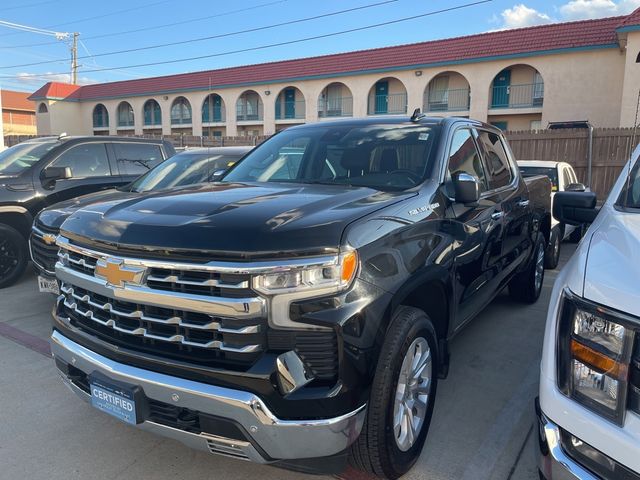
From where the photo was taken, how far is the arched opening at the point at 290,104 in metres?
34.2

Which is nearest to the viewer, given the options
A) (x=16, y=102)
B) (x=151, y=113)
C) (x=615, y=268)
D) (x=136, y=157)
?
(x=615, y=268)

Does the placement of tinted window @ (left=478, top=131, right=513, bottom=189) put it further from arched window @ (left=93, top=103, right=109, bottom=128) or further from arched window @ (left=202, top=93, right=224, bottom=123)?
arched window @ (left=93, top=103, right=109, bottom=128)

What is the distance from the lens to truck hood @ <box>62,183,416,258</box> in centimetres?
206

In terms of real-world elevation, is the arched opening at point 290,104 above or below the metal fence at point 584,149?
above

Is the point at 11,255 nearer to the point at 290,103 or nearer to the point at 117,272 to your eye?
the point at 117,272

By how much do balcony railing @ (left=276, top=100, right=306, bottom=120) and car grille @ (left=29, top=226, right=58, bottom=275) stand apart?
29.8m

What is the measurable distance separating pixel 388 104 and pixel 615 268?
3032cm

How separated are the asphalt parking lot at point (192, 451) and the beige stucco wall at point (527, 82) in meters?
19.7

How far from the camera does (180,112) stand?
39219 mm

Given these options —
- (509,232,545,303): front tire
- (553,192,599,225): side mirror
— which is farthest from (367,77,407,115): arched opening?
(553,192,599,225): side mirror

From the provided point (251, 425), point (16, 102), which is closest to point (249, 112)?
point (251, 425)

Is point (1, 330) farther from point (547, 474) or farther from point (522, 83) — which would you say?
point (522, 83)

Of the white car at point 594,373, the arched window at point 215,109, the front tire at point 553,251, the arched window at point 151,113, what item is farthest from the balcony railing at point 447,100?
the white car at point 594,373

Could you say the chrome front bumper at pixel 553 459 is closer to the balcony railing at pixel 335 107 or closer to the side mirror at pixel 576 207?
the side mirror at pixel 576 207
